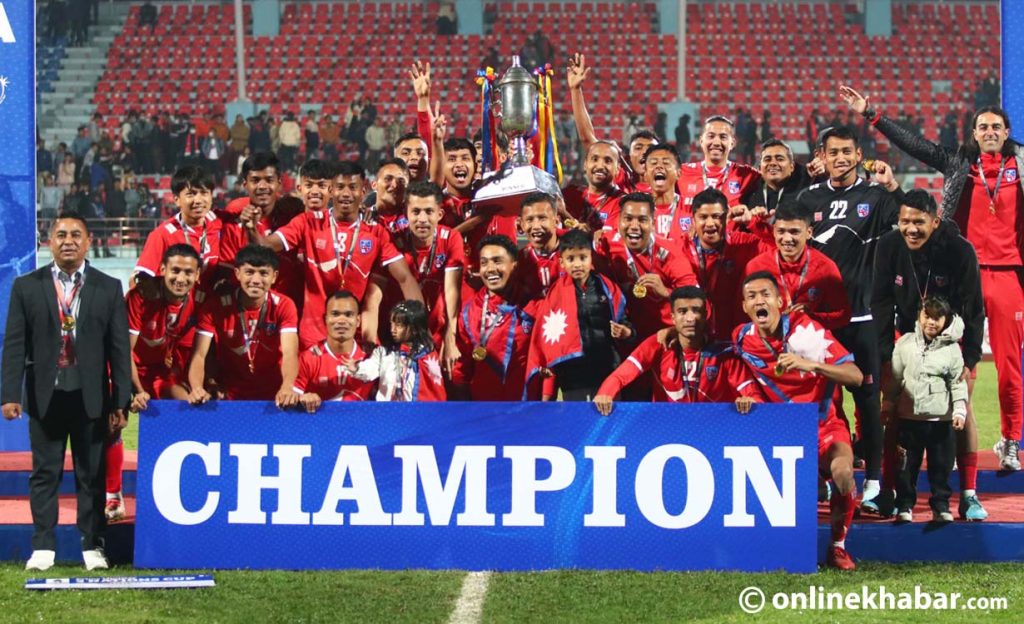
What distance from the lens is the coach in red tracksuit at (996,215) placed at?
22.6 ft

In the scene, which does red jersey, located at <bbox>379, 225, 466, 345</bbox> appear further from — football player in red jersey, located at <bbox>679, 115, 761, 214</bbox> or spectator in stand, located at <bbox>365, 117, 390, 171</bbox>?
spectator in stand, located at <bbox>365, 117, 390, 171</bbox>

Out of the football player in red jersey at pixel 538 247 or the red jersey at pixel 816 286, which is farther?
the football player in red jersey at pixel 538 247

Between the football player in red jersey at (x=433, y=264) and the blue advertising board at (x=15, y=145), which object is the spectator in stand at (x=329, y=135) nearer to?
the blue advertising board at (x=15, y=145)

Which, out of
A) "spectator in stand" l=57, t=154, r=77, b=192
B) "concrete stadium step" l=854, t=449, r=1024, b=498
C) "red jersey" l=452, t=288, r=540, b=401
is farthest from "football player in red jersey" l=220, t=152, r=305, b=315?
"spectator in stand" l=57, t=154, r=77, b=192

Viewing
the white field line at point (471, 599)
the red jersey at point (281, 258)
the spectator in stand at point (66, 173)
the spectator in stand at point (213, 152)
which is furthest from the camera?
the spectator in stand at point (213, 152)

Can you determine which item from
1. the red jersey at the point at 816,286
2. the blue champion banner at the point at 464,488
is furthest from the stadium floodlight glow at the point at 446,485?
the red jersey at the point at 816,286

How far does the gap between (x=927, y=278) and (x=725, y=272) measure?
93cm

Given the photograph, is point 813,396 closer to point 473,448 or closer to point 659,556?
point 659,556

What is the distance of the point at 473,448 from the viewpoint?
17.3 feet

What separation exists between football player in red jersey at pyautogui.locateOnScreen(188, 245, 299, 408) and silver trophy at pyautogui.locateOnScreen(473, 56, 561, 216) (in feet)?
3.60

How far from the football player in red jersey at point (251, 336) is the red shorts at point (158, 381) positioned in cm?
10

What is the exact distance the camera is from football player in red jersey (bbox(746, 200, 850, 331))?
5.72 m

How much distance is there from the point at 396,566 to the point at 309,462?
1.73 ft

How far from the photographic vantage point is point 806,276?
18.9 feet
